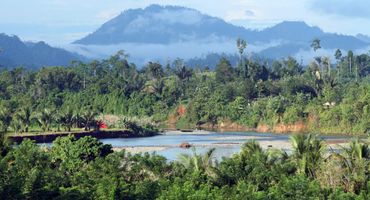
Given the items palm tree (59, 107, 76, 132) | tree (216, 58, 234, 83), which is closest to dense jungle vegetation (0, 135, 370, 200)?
palm tree (59, 107, 76, 132)

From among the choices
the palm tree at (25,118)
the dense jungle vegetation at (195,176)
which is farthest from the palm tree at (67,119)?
the dense jungle vegetation at (195,176)

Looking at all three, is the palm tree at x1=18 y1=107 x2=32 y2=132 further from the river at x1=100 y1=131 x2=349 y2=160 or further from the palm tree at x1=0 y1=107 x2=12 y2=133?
the river at x1=100 y1=131 x2=349 y2=160

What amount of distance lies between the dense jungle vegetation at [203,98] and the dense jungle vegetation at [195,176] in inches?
1996

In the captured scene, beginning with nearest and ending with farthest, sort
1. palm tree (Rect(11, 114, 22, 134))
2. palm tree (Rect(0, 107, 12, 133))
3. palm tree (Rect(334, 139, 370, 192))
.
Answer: palm tree (Rect(334, 139, 370, 192)) → palm tree (Rect(11, 114, 22, 134)) → palm tree (Rect(0, 107, 12, 133))

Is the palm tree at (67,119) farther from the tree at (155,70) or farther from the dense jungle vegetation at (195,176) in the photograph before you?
the tree at (155,70)

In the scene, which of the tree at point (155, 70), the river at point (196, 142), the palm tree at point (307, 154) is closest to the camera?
the palm tree at point (307, 154)

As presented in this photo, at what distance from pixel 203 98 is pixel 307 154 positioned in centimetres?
7848

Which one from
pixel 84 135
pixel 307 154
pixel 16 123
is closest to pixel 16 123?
pixel 16 123

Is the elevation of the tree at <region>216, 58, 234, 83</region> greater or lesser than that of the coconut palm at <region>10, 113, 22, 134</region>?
greater

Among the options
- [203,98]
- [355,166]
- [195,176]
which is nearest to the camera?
[195,176]

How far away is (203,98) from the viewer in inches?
4505

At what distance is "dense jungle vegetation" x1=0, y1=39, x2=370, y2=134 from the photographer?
309 ft

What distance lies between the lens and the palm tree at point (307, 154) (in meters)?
35.7

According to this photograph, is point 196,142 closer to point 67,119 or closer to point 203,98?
point 67,119
